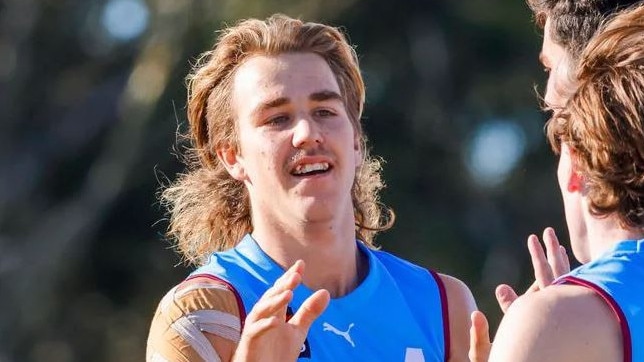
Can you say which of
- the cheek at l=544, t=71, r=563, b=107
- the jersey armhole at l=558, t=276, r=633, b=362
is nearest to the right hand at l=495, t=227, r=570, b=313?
the cheek at l=544, t=71, r=563, b=107

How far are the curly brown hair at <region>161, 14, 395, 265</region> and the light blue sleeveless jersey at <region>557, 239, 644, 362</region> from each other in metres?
1.56

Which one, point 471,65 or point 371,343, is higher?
point 471,65

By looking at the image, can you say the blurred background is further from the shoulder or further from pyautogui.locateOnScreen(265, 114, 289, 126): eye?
the shoulder

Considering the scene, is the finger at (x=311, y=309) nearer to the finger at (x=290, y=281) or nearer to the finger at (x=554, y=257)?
the finger at (x=290, y=281)

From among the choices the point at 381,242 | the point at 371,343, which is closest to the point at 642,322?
the point at 371,343

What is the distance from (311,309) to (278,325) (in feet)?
0.25

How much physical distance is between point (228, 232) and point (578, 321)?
1.84 m

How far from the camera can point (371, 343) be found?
3721 millimetres

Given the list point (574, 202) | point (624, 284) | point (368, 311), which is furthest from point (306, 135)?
point (624, 284)

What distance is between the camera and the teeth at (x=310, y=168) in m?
3.82

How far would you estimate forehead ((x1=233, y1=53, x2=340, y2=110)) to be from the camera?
12.8ft

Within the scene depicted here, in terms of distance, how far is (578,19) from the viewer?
386 centimetres

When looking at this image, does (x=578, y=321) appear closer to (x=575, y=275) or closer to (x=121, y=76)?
(x=575, y=275)

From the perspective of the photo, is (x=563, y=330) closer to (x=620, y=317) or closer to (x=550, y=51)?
(x=620, y=317)
